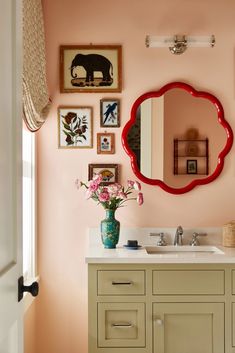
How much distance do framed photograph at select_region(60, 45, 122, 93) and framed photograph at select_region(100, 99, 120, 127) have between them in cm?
8

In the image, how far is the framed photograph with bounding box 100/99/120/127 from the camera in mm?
3402

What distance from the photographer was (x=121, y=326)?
110 inches

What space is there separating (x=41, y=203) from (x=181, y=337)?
1259mm

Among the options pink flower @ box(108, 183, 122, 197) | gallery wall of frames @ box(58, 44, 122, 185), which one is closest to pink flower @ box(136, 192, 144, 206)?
pink flower @ box(108, 183, 122, 197)

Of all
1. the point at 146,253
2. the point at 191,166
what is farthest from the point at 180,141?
the point at 146,253

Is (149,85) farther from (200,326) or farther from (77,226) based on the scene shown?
(200,326)

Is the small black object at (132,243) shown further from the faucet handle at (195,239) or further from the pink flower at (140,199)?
the faucet handle at (195,239)

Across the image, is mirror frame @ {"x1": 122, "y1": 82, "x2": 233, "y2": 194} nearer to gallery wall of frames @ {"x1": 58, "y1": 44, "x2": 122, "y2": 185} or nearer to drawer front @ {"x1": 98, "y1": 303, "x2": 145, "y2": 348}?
gallery wall of frames @ {"x1": 58, "y1": 44, "x2": 122, "y2": 185}

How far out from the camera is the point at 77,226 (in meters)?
3.42

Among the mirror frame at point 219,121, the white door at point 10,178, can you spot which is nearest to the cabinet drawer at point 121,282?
the mirror frame at point 219,121

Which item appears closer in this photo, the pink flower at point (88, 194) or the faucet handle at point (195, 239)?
the pink flower at point (88, 194)

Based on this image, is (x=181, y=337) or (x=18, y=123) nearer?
(x=18, y=123)

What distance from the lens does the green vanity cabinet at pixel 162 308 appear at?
9.14 ft

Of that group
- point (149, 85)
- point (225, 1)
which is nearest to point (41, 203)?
point (149, 85)
